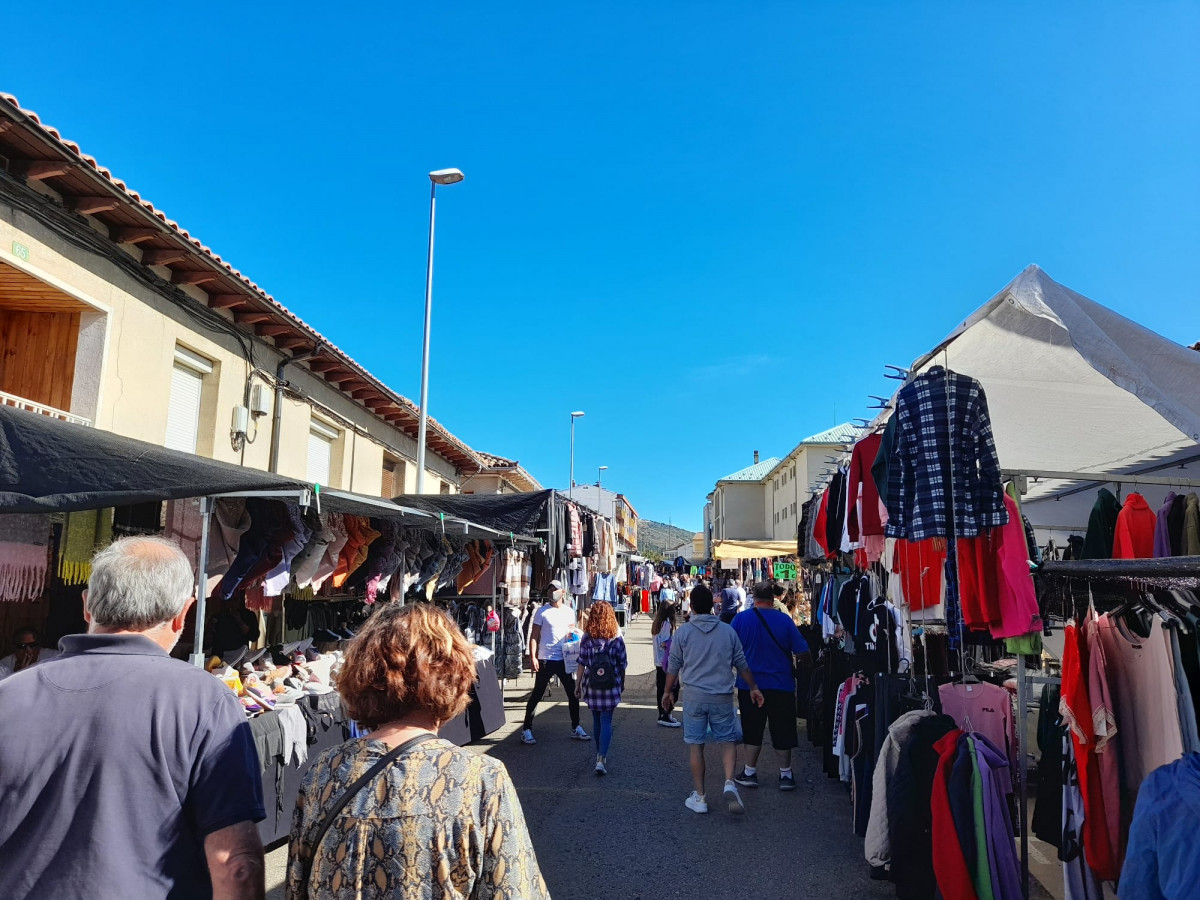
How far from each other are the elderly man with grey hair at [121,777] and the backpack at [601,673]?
5480 mm

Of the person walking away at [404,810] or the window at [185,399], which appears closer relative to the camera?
the person walking away at [404,810]

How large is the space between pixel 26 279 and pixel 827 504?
24.5 ft

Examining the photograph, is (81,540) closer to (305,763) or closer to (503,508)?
(305,763)

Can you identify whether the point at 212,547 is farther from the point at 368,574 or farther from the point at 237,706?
the point at 237,706

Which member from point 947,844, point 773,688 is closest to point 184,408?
point 773,688

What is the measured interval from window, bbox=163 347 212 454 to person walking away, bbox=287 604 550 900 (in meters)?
8.07

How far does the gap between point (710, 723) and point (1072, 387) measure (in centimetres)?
381

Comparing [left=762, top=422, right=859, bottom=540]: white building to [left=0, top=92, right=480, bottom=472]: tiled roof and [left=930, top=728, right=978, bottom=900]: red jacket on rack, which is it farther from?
[left=930, top=728, right=978, bottom=900]: red jacket on rack

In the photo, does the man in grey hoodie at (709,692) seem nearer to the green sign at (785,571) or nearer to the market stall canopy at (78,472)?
the market stall canopy at (78,472)

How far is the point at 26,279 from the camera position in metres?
6.65

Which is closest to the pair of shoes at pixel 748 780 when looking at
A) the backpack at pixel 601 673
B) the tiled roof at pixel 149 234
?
the backpack at pixel 601 673

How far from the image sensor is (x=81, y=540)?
4344 mm

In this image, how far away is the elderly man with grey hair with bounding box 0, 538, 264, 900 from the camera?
1.77 m

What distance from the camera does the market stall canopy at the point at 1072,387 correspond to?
3609 millimetres
